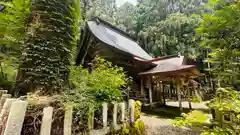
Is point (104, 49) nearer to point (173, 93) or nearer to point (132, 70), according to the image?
point (132, 70)

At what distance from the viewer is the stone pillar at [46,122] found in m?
1.40

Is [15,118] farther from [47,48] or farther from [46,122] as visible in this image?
[47,48]

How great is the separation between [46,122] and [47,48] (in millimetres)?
1364

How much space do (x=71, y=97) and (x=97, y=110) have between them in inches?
17.3

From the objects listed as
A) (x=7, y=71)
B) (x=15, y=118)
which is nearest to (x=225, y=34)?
(x=15, y=118)

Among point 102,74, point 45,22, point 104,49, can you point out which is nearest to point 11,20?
point 45,22

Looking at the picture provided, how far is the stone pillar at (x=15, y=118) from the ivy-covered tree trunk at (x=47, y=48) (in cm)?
85

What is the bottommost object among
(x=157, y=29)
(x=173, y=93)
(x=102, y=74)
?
(x=173, y=93)

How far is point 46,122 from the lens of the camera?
55.9 inches

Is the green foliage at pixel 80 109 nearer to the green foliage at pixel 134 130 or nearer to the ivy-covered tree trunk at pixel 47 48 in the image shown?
the ivy-covered tree trunk at pixel 47 48

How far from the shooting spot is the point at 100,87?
7.89ft

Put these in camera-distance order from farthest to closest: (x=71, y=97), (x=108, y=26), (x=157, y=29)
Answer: (x=157, y=29) → (x=108, y=26) → (x=71, y=97)

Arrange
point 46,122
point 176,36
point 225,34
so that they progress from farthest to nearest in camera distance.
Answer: point 176,36
point 225,34
point 46,122

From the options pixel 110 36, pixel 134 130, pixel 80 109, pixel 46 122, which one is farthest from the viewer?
pixel 110 36
